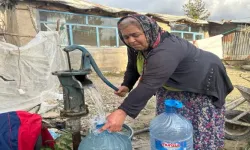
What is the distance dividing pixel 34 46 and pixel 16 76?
73 centimetres

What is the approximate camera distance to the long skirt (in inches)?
61.0

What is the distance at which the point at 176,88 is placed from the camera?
1488mm

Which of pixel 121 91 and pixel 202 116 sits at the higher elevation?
pixel 121 91

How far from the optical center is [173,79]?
56.6 inches

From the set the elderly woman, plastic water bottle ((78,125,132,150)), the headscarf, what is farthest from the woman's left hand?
the headscarf

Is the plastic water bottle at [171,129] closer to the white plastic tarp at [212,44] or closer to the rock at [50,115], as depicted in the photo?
the rock at [50,115]

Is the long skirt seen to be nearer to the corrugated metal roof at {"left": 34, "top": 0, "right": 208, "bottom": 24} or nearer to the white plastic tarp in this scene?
the corrugated metal roof at {"left": 34, "top": 0, "right": 208, "bottom": 24}

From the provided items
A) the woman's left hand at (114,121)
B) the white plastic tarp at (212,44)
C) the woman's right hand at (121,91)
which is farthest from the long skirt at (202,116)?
the white plastic tarp at (212,44)

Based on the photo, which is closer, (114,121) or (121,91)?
(114,121)

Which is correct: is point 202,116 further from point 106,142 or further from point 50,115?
point 50,115

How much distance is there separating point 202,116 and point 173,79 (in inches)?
14.0

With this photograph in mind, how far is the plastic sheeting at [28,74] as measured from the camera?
13.7ft

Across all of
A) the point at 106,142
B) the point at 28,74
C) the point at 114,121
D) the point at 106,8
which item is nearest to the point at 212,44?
the point at 106,8

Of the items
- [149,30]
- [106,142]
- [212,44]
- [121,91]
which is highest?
[149,30]
